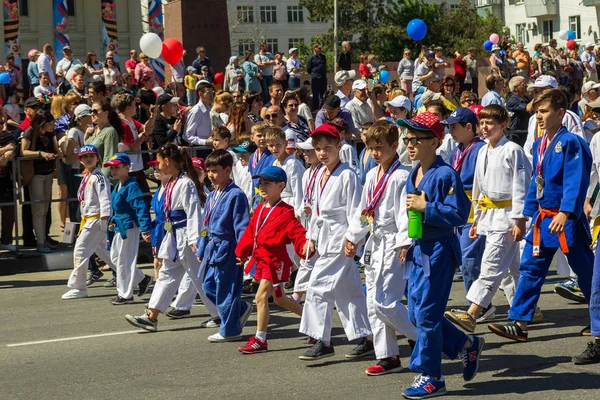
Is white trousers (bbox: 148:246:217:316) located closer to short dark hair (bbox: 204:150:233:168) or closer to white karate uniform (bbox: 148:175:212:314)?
white karate uniform (bbox: 148:175:212:314)

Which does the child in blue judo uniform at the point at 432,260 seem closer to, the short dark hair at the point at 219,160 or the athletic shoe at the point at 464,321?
the athletic shoe at the point at 464,321

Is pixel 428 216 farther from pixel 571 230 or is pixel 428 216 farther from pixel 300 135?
pixel 300 135

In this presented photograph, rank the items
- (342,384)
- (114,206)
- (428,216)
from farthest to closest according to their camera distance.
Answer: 1. (114,206)
2. (342,384)
3. (428,216)

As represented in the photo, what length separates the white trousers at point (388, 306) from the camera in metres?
7.71

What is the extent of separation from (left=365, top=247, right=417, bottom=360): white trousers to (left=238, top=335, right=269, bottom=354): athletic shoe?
4.17 feet

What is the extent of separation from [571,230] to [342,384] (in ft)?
6.89

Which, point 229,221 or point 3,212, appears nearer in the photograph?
point 229,221

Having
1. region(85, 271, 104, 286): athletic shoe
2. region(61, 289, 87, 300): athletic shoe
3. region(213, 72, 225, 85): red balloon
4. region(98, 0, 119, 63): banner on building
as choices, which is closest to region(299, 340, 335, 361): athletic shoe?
region(61, 289, 87, 300): athletic shoe

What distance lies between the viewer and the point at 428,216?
23.1ft

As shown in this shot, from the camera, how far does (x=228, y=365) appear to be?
8.38 metres

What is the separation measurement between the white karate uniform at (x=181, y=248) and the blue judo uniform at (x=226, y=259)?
1.59ft

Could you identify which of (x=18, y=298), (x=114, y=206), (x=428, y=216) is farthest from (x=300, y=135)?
(x=428, y=216)

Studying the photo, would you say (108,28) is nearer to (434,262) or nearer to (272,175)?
→ (272,175)

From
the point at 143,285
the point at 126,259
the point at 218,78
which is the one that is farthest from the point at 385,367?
the point at 218,78
